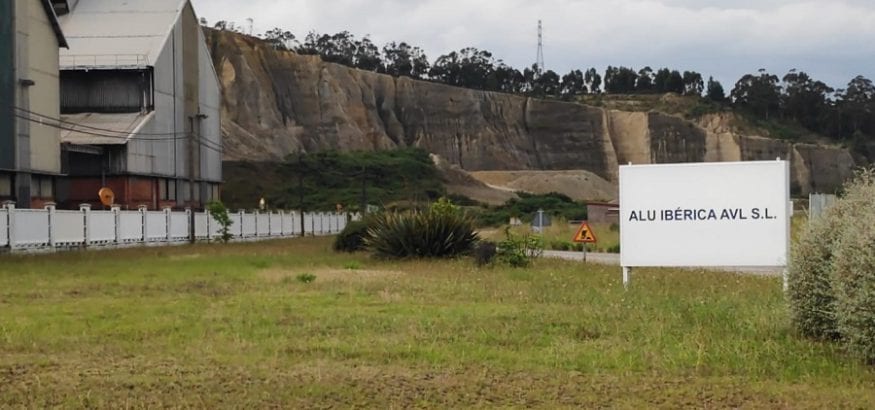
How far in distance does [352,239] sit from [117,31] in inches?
1269

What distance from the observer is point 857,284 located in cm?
833

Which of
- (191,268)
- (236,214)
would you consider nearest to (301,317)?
(191,268)

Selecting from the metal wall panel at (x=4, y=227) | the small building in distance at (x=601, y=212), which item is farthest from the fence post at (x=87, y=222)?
the small building in distance at (x=601, y=212)

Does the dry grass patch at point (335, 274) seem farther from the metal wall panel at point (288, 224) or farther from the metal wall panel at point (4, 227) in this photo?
the metal wall panel at point (288, 224)

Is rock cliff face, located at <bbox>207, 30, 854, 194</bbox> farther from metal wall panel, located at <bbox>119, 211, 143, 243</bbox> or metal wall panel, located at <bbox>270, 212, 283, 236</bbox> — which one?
metal wall panel, located at <bbox>119, 211, 143, 243</bbox>

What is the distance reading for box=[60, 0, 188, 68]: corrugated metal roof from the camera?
2170 inches

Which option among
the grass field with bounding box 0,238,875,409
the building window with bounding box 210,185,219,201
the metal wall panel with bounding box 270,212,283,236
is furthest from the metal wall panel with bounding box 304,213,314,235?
the grass field with bounding box 0,238,875,409

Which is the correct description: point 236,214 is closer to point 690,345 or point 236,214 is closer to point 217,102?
point 217,102

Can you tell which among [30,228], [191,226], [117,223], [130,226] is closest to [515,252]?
[30,228]

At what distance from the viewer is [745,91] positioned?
499 ft

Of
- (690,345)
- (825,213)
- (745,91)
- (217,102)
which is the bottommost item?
(690,345)

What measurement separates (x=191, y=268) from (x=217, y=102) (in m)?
45.6

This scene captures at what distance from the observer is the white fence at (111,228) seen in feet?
97.5

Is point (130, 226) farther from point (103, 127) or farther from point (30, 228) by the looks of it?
point (103, 127)
